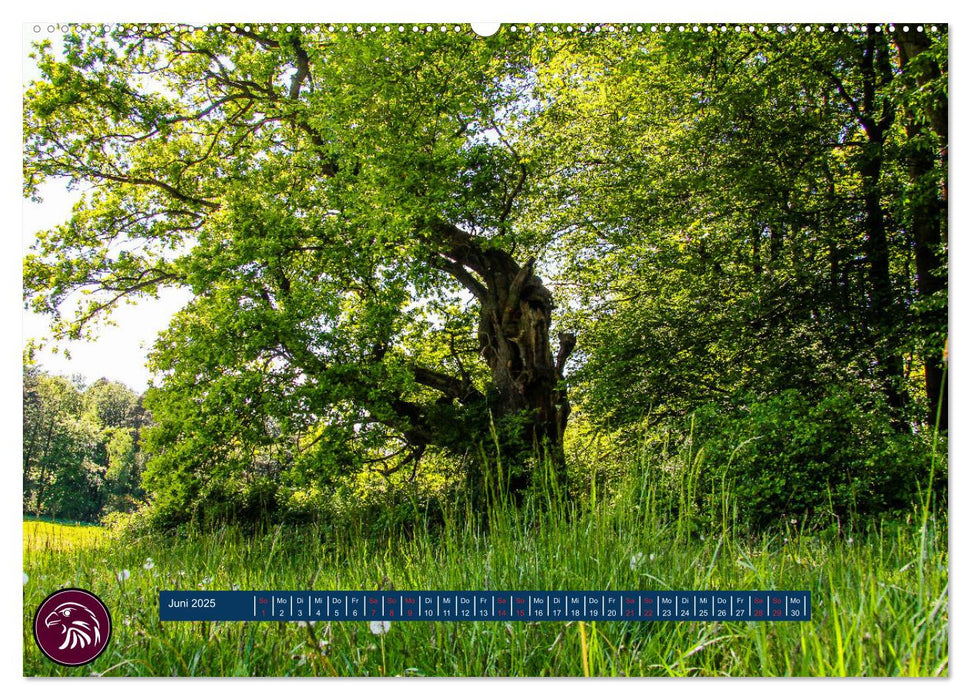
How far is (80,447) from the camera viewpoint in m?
3.47

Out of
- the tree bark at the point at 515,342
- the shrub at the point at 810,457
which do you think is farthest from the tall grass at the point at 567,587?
the tree bark at the point at 515,342

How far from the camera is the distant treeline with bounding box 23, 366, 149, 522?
2951mm

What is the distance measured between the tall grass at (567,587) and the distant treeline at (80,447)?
0.31 meters

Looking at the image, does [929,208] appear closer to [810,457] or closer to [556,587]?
[810,457]

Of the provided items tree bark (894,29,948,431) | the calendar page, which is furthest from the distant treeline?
tree bark (894,29,948,431)

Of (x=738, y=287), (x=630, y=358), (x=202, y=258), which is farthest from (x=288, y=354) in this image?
(x=738, y=287)

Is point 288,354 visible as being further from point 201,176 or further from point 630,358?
point 630,358

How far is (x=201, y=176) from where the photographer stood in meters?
6.55

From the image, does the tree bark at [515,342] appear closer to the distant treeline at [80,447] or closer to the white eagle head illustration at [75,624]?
the distant treeline at [80,447]

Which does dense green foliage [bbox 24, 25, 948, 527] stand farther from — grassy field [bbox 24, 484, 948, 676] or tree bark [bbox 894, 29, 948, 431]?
grassy field [bbox 24, 484, 948, 676]

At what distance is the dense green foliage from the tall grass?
0.91m

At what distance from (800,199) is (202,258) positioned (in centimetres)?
499

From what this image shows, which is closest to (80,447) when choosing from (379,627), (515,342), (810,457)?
(379,627)

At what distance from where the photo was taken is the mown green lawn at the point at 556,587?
2230mm
